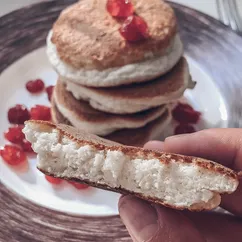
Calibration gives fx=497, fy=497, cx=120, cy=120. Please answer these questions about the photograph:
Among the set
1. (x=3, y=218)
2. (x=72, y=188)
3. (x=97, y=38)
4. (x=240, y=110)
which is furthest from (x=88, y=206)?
(x=240, y=110)

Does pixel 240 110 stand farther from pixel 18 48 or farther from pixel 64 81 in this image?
pixel 18 48

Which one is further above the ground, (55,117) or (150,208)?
(150,208)

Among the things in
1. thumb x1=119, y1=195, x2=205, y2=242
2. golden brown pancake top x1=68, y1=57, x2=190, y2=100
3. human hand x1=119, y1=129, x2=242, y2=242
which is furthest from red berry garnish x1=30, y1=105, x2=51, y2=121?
thumb x1=119, y1=195, x2=205, y2=242

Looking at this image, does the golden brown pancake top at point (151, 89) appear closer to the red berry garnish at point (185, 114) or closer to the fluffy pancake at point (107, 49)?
the fluffy pancake at point (107, 49)

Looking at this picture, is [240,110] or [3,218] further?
[240,110]

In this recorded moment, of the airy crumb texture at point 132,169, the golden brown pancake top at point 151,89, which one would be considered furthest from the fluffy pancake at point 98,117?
the airy crumb texture at point 132,169
